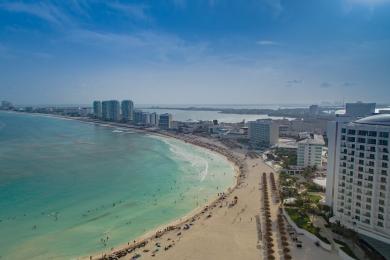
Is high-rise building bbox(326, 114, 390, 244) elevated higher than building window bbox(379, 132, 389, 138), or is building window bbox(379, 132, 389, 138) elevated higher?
building window bbox(379, 132, 389, 138)

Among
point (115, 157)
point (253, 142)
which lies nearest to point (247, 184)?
point (115, 157)

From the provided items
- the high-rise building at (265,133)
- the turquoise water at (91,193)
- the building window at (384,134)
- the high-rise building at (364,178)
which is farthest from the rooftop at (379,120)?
the high-rise building at (265,133)

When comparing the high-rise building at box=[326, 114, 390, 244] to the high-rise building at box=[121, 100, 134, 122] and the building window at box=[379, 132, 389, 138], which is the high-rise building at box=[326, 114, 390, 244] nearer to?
the building window at box=[379, 132, 389, 138]

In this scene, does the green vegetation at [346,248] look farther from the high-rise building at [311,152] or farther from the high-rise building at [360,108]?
the high-rise building at [360,108]

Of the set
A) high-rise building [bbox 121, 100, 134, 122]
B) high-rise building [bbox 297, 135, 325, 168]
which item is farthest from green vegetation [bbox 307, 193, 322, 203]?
high-rise building [bbox 121, 100, 134, 122]

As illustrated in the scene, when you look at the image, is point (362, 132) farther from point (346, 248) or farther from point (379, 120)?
point (346, 248)

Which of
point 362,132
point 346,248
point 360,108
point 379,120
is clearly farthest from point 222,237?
point 360,108
